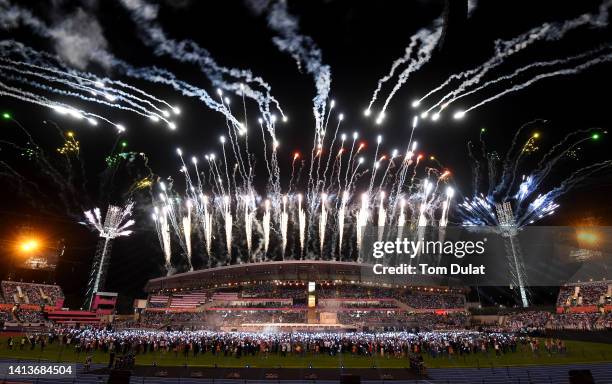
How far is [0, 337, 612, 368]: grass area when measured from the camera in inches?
1000

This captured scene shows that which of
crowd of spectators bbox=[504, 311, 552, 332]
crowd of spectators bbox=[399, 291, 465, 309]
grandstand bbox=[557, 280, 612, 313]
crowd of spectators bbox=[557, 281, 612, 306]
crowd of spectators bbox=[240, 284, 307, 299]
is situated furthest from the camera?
crowd of spectators bbox=[240, 284, 307, 299]

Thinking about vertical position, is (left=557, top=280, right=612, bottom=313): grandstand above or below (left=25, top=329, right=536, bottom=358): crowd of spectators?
above

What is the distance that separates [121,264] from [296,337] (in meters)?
71.3

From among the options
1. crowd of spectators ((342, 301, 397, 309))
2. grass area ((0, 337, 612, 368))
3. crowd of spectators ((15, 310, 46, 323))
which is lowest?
grass area ((0, 337, 612, 368))

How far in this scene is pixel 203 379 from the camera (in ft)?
66.5

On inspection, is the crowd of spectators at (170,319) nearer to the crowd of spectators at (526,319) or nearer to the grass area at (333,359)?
the grass area at (333,359)

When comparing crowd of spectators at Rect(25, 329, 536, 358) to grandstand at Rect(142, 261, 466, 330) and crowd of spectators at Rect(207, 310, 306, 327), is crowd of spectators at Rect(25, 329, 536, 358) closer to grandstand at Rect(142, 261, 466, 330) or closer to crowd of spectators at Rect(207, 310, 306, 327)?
grandstand at Rect(142, 261, 466, 330)

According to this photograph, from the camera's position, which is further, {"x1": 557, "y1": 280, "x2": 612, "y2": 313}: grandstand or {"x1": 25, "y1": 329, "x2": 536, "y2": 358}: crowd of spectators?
{"x1": 557, "y1": 280, "x2": 612, "y2": 313}: grandstand

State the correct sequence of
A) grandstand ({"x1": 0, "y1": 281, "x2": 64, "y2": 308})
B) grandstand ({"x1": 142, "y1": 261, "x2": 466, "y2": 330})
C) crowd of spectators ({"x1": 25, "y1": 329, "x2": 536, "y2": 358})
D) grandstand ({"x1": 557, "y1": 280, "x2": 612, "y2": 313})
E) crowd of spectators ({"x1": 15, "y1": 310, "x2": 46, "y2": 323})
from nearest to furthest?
1. crowd of spectators ({"x1": 25, "y1": 329, "x2": 536, "y2": 358})
2. grandstand ({"x1": 557, "y1": 280, "x2": 612, "y2": 313})
3. crowd of spectators ({"x1": 15, "y1": 310, "x2": 46, "y2": 323})
4. grandstand ({"x1": 142, "y1": 261, "x2": 466, "y2": 330})
5. grandstand ({"x1": 0, "y1": 281, "x2": 64, "y2": 308})

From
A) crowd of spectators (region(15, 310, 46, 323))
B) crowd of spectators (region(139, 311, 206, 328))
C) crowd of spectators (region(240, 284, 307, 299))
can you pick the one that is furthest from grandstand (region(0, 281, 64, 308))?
crowd of spectators (region(240, 284, 307, 299))

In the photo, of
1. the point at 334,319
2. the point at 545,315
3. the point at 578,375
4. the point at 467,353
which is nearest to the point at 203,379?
the point at 578,375

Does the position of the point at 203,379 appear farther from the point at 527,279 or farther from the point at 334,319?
the point at 527,279

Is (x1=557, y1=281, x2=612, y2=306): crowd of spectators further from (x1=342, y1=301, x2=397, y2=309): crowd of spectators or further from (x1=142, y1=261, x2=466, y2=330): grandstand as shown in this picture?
(x1=342, y1=301, x2=397, y2=309): crowd of spectators

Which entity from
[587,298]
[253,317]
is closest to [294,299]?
[253,317]
